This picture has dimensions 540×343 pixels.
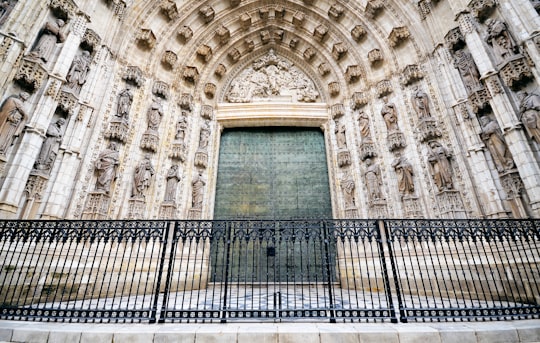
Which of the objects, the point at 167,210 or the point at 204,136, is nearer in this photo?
the point at 167,210

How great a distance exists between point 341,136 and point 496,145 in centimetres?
430

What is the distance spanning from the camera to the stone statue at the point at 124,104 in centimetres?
733

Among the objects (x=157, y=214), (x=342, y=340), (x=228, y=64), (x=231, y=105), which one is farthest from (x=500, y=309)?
(x=228, y=64)

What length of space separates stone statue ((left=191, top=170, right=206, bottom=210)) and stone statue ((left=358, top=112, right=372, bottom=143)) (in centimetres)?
551

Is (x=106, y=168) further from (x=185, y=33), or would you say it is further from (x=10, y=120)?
(x=185, y=33)

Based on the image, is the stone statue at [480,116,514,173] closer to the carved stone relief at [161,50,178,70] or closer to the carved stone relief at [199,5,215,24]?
the carved stone relief at [161,50,178,70]

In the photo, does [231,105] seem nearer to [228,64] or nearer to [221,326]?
[228,64]

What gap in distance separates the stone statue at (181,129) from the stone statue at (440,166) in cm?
747

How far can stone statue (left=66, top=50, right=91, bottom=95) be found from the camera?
6320 millimetres

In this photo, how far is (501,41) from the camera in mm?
5613

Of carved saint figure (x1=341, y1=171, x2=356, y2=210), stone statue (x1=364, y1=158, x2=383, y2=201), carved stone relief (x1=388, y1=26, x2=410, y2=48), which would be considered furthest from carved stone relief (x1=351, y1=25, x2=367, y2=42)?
carved saint figure (x1=341, y1=171, x2=356, y2=210)

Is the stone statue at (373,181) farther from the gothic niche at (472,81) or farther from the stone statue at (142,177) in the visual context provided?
the stone statue at (142,177)

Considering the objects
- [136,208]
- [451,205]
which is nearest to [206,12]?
[136,208]

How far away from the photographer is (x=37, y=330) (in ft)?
9.57
